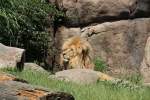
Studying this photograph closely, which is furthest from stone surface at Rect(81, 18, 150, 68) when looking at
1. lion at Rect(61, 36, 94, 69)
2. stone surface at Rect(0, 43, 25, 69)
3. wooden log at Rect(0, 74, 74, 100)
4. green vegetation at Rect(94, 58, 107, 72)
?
wooden log at Rect(0, 74, 74, 100)

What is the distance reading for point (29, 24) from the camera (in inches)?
692

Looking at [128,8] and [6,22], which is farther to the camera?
[128,8]

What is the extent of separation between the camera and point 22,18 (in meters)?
17.2

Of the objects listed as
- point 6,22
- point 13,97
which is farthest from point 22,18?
point 13,97

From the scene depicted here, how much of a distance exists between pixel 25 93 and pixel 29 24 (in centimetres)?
1170

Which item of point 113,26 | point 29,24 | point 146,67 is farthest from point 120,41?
point 29,24

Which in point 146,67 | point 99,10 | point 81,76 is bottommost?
point 81,76

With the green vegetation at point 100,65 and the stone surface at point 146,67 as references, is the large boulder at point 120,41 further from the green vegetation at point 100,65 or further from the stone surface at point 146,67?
the stone surface at point 146,67

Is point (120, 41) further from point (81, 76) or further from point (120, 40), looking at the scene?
point (81, 76)

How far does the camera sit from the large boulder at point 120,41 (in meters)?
18.0

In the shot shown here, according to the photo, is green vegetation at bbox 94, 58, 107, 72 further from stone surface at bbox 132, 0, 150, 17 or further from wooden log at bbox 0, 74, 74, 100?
wooden log at bbox 0, 74, 74, 100

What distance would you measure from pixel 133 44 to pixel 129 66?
78 cm

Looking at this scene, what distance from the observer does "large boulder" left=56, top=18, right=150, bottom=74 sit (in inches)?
709

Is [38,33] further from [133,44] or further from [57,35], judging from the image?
[133,44]
